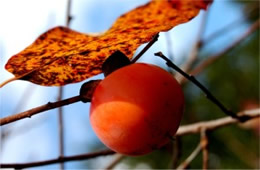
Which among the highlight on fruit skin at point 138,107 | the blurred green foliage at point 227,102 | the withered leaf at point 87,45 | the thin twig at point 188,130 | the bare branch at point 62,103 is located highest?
the withered leaf at point 87,45

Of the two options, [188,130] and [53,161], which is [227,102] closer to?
[188,130]

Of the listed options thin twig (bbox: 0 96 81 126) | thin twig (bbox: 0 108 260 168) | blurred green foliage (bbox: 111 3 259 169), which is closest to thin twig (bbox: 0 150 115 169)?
thin twig (bbox: 0 108 260 168)

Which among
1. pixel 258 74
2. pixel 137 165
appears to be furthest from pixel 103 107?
pixel 258 74

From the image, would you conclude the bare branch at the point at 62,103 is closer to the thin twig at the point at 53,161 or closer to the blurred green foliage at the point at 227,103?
the thin twig at the point at 53,161

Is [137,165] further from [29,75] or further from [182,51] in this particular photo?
[29,75]

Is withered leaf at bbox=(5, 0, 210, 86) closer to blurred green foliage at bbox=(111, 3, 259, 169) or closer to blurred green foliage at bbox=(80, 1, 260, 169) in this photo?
blurred green foliage at bbox=(80, 1, 260, 169)

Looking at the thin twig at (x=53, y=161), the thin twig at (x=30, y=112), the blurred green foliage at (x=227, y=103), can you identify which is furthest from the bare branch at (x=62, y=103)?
the blurred green foliage at (x=227, y=103)
